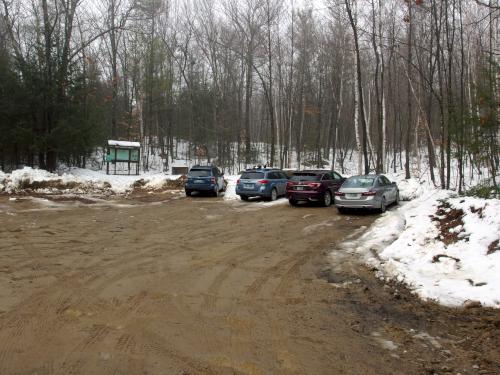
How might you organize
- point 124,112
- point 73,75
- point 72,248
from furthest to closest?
point 124,112 → point 73,75 → point 72,248

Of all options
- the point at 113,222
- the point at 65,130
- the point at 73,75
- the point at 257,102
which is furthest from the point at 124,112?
the point at 113,222

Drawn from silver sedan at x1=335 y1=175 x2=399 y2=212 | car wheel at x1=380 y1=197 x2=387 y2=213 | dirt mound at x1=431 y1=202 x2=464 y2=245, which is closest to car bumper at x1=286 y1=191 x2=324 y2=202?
silver sedan at x1=335 y1=175 x2=399 y2=212

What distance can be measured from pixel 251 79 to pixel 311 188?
85.3 ft

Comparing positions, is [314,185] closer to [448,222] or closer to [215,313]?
[448,222]

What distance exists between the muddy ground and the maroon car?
23.0 ft

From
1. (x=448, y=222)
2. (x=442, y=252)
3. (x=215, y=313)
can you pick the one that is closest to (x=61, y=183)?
(x=448, y=222)

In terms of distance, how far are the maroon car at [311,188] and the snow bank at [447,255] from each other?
6.98m

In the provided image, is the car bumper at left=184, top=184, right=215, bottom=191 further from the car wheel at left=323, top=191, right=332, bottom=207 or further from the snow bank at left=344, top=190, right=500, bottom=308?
the snow bank at left=344, top=190, right=500, bottom=308

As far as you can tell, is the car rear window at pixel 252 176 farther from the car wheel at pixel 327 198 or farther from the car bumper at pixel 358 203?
the car bumper at pixel 358 203

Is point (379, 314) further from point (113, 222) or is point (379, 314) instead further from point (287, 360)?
point (113, 222)

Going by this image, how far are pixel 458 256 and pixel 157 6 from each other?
3745 cm

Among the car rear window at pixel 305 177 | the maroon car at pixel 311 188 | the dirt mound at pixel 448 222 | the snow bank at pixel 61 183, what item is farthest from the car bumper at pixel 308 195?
the snow bank at pixel 61 183

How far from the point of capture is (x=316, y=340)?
15.7ft

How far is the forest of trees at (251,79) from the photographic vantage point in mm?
20172
